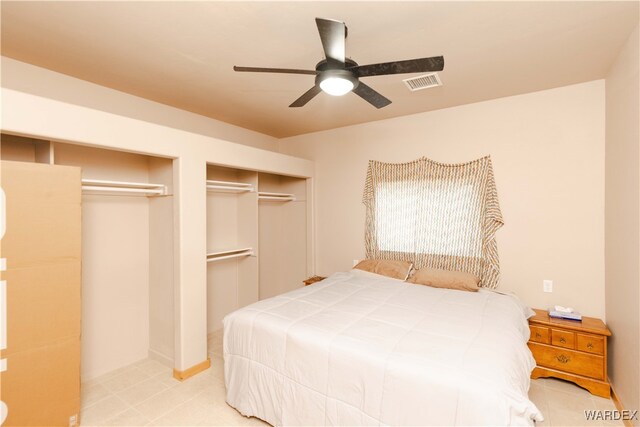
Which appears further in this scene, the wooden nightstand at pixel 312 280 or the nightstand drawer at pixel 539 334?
the wooden nightstand at pixel 312 280

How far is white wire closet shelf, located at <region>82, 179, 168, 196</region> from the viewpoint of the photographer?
238 centimetres

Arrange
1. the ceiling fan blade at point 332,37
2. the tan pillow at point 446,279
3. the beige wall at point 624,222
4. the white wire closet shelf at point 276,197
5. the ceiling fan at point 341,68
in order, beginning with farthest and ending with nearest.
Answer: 1. the white wire closet shelf at point 276,197
2. the tan pillow at point 446,279
3. the beige wall at point 624,222
4. the ceiling fan at point 341,68
5. the ceiling fan blade at point 332,37

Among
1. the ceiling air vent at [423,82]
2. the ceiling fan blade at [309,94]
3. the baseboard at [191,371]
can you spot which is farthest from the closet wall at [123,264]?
the ceiling air vent at [423,82]

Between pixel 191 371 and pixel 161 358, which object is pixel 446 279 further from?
pixel 161 358

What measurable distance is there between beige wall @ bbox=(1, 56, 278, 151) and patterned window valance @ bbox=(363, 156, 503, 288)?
213 cm

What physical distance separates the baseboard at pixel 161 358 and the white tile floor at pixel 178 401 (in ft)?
0.20

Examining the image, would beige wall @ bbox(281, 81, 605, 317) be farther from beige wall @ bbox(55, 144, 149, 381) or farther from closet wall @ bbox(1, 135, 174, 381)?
beige wall @ bbox(55, 144, 149, 381)

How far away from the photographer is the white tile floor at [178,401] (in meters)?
2.13

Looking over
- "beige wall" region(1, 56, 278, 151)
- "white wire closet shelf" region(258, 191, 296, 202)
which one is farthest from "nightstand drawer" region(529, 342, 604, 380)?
"beige wall" region(1, 56, 278, 151)

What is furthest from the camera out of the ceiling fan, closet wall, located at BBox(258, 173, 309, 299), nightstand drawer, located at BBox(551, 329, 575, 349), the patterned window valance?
closet wall, located at BBox(258, 173, 309, 299)

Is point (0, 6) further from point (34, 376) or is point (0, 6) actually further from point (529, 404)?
point (529, 404)

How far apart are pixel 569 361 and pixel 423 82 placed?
2.66m

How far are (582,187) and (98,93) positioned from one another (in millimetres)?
4453

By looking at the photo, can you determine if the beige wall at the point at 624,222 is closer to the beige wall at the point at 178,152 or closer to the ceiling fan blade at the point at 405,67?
the ceiling fan blade at the point at 405,67
